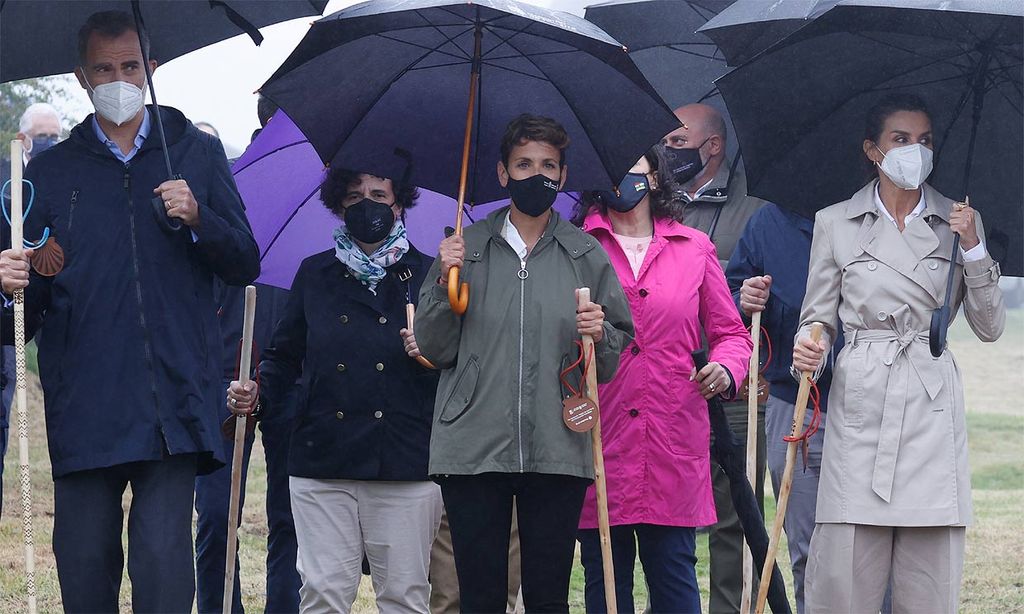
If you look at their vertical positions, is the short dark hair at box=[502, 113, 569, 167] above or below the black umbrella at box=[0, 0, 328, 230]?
below

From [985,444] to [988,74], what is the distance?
49.2 ft

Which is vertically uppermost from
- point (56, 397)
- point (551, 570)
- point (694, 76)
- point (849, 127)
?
point (694, 76)

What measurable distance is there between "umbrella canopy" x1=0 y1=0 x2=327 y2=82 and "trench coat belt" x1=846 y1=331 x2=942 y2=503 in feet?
8.49

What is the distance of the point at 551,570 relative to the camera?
17.6 ft

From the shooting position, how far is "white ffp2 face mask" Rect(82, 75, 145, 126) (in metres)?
5.46

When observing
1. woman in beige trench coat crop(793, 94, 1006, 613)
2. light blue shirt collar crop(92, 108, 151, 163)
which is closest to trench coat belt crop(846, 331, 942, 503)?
woman in beige trench coat crop(793, 94, 1006, 613)

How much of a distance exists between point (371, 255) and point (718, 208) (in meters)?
2.29

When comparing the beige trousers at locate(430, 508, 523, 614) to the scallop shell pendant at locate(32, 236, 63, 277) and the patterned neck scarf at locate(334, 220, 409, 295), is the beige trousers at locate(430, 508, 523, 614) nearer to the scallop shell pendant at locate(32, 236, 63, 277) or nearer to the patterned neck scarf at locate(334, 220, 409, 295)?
the patterned neck scarf at locate(334, 220, 409, 295)

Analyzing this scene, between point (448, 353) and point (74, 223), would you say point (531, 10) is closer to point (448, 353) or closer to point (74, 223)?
point (448, 353)

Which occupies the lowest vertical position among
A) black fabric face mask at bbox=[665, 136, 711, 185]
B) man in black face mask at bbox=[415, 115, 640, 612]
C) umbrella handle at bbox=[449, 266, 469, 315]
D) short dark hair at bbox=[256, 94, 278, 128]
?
man in black face mask at bbox=[415, 115, 640, 612]

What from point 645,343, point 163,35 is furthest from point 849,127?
point 163,35

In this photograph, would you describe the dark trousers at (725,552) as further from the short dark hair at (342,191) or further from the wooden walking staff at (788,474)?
the short dark hair at (342,191)

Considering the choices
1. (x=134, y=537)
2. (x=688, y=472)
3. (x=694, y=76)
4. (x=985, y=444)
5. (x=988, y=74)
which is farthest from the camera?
(x=985, y=444)

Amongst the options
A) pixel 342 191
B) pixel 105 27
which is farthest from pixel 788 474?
pixel 105 27
